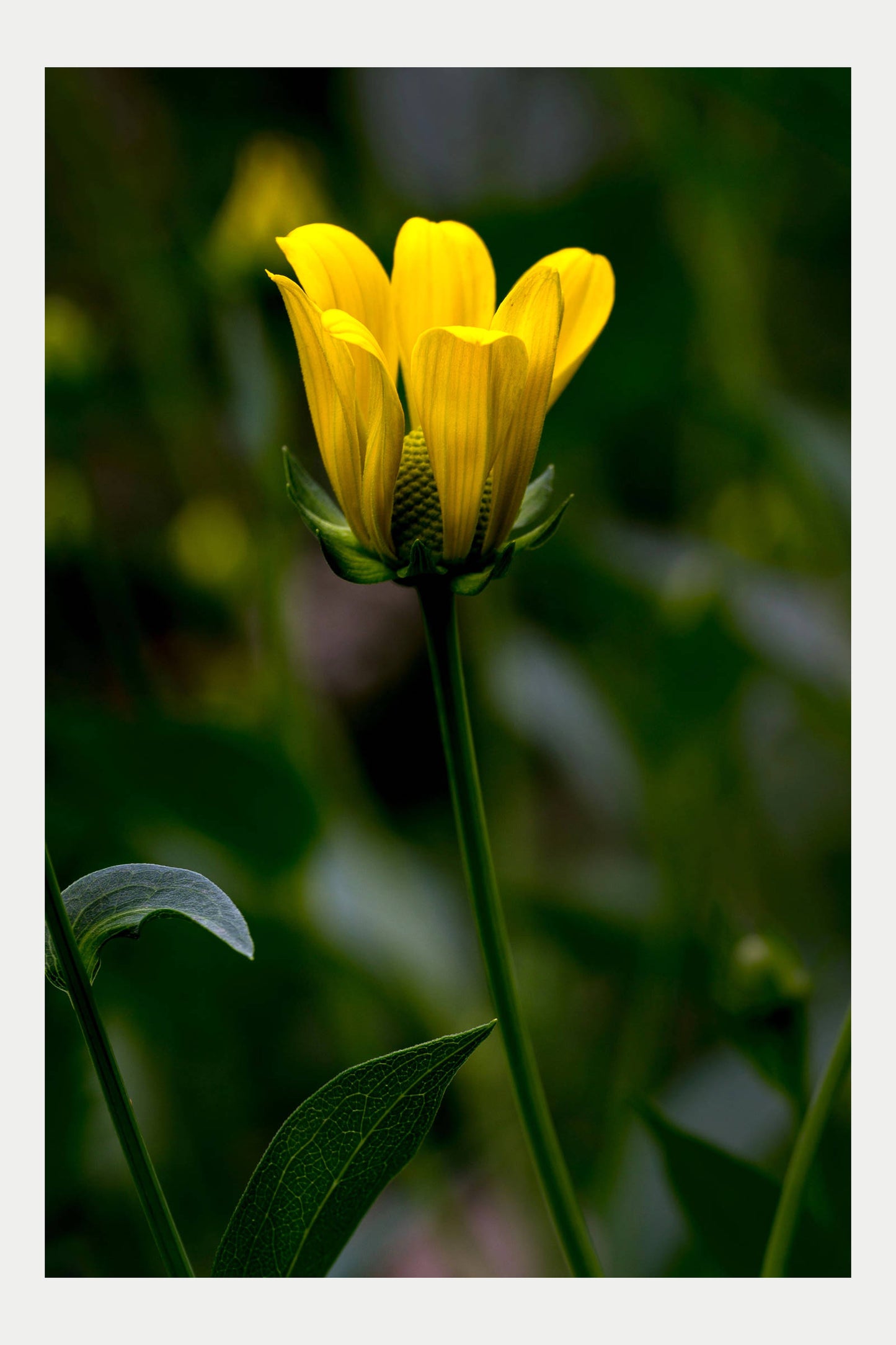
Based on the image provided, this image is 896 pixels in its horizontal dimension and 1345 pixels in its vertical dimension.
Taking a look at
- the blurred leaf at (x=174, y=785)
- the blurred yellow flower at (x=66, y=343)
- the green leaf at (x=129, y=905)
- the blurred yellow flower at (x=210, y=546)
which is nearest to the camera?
the green leaf at (x=129, y=905)

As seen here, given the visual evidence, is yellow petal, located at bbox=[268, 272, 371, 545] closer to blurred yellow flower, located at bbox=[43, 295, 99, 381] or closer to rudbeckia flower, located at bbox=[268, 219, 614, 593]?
rudbeckia flower, located at bbox=[268, 219, 614, 593]

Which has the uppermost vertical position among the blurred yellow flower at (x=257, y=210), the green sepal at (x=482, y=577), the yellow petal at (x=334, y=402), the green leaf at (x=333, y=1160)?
the blurred yellow flower at (x=257, y=210)

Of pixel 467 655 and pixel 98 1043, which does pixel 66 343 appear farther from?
pixel 98 1043

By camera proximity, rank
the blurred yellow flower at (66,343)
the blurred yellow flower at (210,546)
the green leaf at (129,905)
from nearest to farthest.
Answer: the green leaf at (129,905) < the blurred yellow flower at (66,343) < the blurred yellow flower at (210,546)

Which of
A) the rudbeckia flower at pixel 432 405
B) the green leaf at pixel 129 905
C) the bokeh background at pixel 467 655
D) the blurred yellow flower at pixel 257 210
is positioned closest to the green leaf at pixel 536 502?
the rudbeckia flower at pixel 432 405

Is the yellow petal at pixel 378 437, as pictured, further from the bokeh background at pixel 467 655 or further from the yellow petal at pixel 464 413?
the bokeh background at pixel 467 655

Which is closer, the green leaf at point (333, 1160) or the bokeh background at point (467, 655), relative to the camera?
the green leaf at point (333, 1160)

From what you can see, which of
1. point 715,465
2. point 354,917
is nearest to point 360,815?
point 354,917

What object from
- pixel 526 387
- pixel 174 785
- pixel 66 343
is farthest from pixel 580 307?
pixel 66 343
